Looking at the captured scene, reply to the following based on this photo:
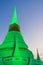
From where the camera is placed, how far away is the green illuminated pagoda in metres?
23.7

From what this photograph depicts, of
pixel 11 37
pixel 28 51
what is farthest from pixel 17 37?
pixel 28 51

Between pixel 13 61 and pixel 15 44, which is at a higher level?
pixel 15 44

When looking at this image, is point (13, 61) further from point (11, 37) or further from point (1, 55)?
point (11, 37)

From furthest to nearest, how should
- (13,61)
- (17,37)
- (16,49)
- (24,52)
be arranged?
(17,37)
(24,52)
(16,49)
(13,61)

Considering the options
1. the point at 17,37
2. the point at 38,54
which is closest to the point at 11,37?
the point at 17,37

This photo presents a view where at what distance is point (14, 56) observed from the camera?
957 inches

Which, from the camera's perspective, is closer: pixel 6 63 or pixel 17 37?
pixel 6 63

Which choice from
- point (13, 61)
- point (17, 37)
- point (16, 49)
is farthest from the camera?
point (17, 37)

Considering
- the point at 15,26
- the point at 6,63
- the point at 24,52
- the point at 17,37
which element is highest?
the point at 15,26

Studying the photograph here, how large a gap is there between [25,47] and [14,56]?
4882 millimetres

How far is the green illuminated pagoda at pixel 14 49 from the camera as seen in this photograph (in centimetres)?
2372

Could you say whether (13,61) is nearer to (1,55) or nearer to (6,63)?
(6,63)

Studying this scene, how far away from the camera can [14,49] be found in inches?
1057

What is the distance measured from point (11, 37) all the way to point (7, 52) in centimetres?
378
